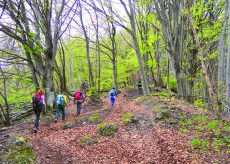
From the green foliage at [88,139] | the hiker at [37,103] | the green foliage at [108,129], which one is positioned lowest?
the green foliage at [88,139]

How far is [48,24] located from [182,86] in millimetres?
8463

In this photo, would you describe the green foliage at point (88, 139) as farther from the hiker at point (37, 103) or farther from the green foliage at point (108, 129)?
the hiker at point (37, 103)

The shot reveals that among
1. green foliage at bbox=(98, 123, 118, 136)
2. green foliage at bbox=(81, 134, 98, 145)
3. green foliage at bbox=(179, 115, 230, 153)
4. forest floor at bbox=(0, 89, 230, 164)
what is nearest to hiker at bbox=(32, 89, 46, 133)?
forest floor at bbox=(0, 89, 230, 164)

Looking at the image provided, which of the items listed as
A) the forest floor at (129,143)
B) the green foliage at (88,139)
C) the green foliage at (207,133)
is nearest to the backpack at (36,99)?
the forest floor at (129,143)

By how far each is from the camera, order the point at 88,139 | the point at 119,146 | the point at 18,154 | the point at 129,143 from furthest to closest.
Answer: the point at 88,139 < the point at 129,143 < the point at 119,146 < the point at 18,154

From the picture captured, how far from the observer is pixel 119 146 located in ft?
22.7

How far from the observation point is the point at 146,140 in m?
7.06

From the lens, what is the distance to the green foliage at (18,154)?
4882mm

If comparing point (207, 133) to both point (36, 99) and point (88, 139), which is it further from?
point (36, 99)

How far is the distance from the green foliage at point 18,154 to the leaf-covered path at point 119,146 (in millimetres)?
297

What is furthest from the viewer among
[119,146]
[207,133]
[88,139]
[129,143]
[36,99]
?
[36,99]

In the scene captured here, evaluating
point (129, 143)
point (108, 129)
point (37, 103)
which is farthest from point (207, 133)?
point (37, 103)

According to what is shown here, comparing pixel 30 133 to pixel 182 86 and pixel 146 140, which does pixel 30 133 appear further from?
pixel 182 86

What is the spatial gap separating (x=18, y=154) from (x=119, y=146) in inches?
123
